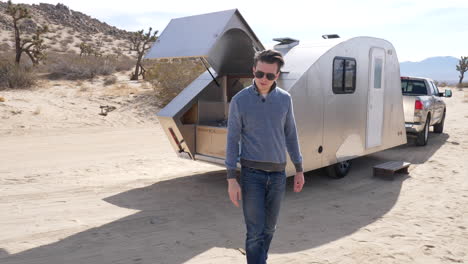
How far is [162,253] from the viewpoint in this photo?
4398mm

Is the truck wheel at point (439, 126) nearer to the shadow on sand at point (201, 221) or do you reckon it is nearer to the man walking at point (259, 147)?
the shadow on sand at point (201, 221)

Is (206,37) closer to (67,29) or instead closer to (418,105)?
(418,105)

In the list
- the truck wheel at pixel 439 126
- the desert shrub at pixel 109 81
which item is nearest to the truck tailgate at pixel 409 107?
the truck wheel at pixel 439 126

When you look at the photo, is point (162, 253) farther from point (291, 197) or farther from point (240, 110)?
point (291, 197)

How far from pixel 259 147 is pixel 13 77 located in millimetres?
17552

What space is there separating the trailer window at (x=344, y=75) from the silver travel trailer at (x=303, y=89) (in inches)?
0.7

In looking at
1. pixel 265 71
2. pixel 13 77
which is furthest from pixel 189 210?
pixel 13 77

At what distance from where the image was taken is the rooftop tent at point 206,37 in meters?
5.32

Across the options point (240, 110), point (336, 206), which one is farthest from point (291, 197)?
point (240, 110)

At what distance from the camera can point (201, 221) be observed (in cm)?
541

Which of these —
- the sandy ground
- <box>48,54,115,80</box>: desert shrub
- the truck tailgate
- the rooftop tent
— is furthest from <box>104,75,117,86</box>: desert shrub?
the rooftop tent

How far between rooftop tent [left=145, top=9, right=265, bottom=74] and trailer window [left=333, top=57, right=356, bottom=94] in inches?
58.5

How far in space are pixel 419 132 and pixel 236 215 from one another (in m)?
7.46

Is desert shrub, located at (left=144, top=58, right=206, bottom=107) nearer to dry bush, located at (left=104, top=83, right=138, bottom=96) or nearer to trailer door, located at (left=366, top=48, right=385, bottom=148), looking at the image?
dry bush, located at (left=104, top=83, right=138, bottom=96)
